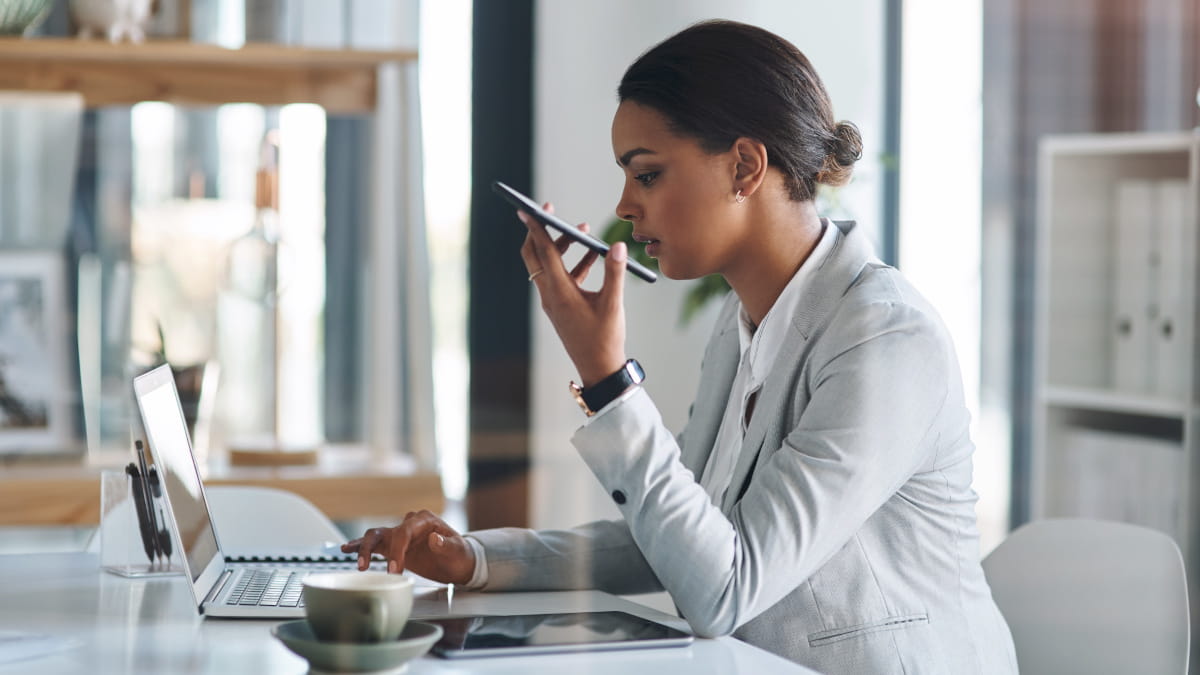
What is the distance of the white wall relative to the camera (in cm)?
291

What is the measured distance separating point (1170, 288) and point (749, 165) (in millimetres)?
1587

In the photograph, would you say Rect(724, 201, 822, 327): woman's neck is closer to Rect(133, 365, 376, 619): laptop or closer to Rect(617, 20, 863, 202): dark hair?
Rect(617, 20, 863, 202): dark hair

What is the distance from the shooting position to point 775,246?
1305 millimetres

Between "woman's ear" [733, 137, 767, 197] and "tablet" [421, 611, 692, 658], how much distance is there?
0.43 metres

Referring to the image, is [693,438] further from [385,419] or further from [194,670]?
[385,419]

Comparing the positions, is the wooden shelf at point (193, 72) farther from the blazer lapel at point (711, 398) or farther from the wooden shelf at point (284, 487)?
the blazer lapel at point (711, 398)

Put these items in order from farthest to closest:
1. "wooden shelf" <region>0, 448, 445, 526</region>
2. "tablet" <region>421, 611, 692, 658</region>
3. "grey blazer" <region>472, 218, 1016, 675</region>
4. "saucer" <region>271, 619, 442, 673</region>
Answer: "wooden shelf" <region>0, 448, 445, 526</region>
"grey blazer" <region>472, 218, 1016, 675</region>
"tablet" <region>421, 611, 692, 658</region>
"saucer" <region>271, 619, 442, 673</region>

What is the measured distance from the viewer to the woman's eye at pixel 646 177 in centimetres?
127

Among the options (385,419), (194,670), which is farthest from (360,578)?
(385,419)

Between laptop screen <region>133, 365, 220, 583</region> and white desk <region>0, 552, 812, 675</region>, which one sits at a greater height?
laptop screen <region>133, 365, 220, 583</region>

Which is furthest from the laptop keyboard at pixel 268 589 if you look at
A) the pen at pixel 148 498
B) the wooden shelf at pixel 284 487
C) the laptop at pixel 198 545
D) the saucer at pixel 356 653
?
the wooden shelf at pixel 284 487

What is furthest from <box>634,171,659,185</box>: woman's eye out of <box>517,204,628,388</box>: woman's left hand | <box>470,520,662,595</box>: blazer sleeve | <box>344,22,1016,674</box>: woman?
<box>470,520,662,595</box>: blazer sleeve

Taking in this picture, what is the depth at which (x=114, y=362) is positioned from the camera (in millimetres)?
2502

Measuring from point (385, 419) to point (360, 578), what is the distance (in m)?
1.78
